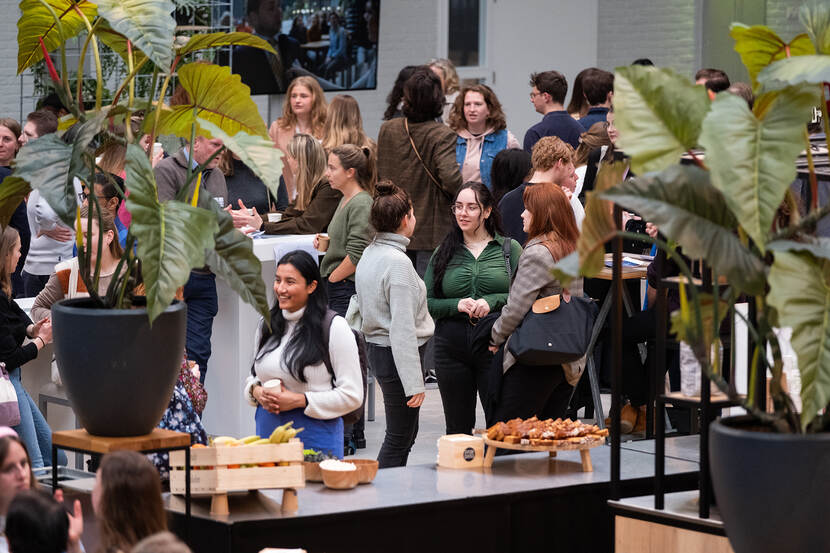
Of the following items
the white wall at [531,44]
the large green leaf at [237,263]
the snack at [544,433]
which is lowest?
the snack at [544,433]

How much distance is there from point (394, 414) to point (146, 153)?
2.30 metres

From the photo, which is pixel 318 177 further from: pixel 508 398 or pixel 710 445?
pixel 710 445

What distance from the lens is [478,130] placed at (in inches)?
289

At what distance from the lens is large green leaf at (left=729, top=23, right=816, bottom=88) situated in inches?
127

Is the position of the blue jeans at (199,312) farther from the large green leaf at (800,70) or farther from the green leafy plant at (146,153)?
the large green leaf at (800,70)

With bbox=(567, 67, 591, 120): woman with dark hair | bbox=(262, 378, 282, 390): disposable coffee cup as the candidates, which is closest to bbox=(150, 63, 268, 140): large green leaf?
bbox=(262, 378, 282, 390): disposable coffee cup

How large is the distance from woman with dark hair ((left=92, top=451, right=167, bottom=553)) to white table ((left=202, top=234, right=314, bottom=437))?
3.44m

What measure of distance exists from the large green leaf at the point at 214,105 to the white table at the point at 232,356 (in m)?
2.90

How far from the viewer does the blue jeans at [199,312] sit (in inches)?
239

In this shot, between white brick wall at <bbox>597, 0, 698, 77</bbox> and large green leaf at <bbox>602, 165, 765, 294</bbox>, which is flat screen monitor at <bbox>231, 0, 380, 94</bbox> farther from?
large green leaf at <bbox>602, 165, 765, 294</bbox>

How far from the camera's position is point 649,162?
3.00 metres

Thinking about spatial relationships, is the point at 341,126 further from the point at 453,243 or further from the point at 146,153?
the point at 146,153

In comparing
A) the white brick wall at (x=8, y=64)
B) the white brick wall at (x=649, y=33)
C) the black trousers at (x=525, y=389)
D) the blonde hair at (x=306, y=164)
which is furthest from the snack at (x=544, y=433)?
the white brick wall at (x=8, y=64)

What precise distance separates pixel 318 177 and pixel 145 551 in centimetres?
420
